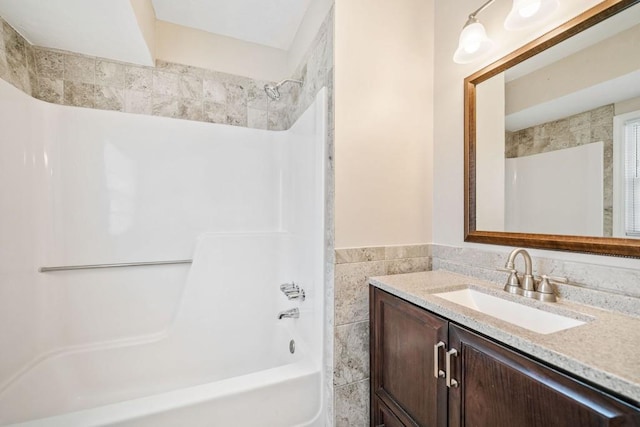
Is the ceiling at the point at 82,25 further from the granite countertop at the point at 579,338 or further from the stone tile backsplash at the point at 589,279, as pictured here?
the stone tile backsplash at the point at 589,279

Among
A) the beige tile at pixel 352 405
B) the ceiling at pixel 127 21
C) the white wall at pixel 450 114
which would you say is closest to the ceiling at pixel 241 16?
the ceiling at pixel 127 21

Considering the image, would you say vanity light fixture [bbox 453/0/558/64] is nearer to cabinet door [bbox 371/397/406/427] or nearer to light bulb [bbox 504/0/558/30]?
light bulb [bbox 504/0/558/30]

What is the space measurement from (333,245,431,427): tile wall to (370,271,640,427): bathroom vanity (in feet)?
0.22

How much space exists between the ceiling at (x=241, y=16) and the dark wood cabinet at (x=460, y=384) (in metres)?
2.00

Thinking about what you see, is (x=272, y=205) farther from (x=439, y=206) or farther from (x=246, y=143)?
(x=439, y=206)

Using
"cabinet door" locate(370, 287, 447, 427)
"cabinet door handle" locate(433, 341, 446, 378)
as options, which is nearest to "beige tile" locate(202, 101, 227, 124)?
"cabinet door" locate(370, 287, 447, 427)

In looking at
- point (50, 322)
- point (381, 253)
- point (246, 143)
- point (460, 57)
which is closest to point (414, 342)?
point (381, 253)

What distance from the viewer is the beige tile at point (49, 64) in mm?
1747

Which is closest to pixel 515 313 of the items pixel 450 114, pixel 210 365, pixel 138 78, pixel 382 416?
pixel 382 416

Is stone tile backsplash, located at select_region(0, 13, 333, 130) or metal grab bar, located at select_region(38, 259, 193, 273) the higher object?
stone tile backsplash, located at select_region(0, 13, 333, 130)

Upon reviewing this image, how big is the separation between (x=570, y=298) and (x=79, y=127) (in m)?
2.74

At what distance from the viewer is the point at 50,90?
70.0 inches

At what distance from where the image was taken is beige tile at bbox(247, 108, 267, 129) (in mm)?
2275

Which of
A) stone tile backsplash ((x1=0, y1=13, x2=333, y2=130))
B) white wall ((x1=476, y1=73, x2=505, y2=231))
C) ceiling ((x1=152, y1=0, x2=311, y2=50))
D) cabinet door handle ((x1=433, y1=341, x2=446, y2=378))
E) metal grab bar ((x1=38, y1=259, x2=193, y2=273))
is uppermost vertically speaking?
ceiling ((x1=152, y1=0, x2=311, y2=50))
